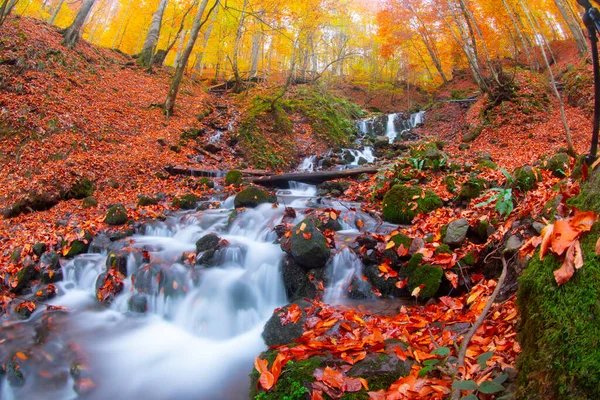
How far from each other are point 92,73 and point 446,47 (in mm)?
25302

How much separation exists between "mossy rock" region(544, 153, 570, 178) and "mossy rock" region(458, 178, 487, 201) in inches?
42.2

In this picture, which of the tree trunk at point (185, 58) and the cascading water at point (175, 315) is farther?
the tree trunk at point (185, 58)

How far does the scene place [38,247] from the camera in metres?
6.42

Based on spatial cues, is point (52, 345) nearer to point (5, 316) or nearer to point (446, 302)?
point (5, 316)

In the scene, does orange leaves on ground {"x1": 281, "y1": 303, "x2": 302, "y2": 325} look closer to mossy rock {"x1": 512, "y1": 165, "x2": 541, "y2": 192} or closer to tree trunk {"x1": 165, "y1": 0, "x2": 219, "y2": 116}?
mossy rock {"x1": 512, "y1": 165, "x2": 541, "y2": 192}

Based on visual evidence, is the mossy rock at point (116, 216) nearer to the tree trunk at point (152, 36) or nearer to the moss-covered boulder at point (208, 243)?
the moss-covered boulder at point (208, 243)

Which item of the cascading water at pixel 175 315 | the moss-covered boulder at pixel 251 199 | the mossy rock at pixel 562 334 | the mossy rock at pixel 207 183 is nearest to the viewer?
the mossy rock at pixel 562 334

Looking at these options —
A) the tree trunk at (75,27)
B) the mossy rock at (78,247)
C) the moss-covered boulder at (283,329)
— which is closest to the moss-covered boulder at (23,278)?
the mossy rock at (78,247)

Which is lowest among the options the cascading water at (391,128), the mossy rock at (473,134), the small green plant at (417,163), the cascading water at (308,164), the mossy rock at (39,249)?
the mossy rock at (39,249)

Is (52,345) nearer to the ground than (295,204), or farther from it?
nearer to the ground

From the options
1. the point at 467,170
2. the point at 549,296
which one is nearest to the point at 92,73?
the point at 467,170

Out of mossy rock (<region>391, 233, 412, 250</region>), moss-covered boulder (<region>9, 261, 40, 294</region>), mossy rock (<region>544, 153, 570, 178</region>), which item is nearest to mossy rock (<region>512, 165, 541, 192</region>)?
mossy rock (<region>544, 153, 570, 178</region>)

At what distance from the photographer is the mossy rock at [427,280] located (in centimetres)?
435

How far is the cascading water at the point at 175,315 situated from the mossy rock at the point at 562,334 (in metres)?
3.03
